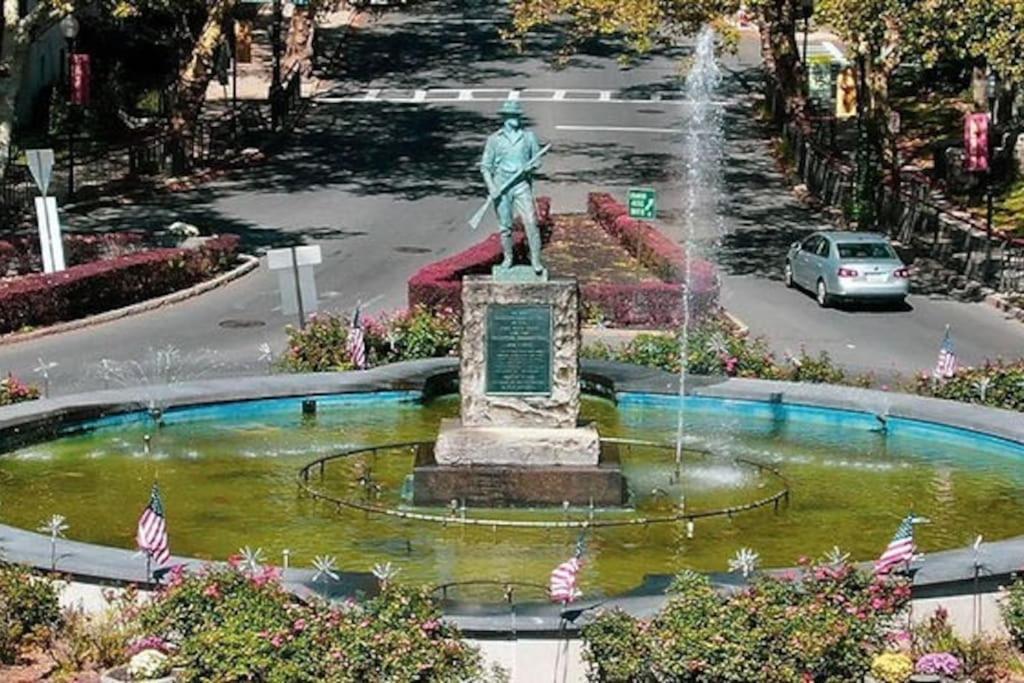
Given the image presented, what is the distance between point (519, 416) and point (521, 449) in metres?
0.44

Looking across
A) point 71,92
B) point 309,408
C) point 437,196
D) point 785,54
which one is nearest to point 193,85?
point 71,92

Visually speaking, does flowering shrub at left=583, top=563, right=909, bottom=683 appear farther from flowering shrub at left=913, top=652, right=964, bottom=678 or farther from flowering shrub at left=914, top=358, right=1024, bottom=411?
flowering shrub at left=914, top=358, right=1024, bottom=411

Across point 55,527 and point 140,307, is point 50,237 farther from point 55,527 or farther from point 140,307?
point 55,527

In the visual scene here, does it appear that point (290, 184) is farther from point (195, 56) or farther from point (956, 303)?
point (956, 303)

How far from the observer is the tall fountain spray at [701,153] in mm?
50841

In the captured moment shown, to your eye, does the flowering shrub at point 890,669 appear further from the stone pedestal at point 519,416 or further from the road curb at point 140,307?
the road curb at point 140,307

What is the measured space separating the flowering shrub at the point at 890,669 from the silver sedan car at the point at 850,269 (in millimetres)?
28432

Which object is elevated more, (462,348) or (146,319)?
(462,348)

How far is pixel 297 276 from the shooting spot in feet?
122

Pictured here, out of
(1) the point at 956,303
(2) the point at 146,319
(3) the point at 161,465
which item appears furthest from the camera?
(1) the point at 956,303

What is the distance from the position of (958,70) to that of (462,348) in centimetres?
5298

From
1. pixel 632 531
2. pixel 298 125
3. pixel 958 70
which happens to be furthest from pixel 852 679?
pixel 958 70

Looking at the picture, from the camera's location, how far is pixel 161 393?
3017 centimetres

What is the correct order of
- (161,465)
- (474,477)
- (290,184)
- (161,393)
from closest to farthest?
1. (474,477)
2. (161,465)
3. (161,393)
4. (290,184)
